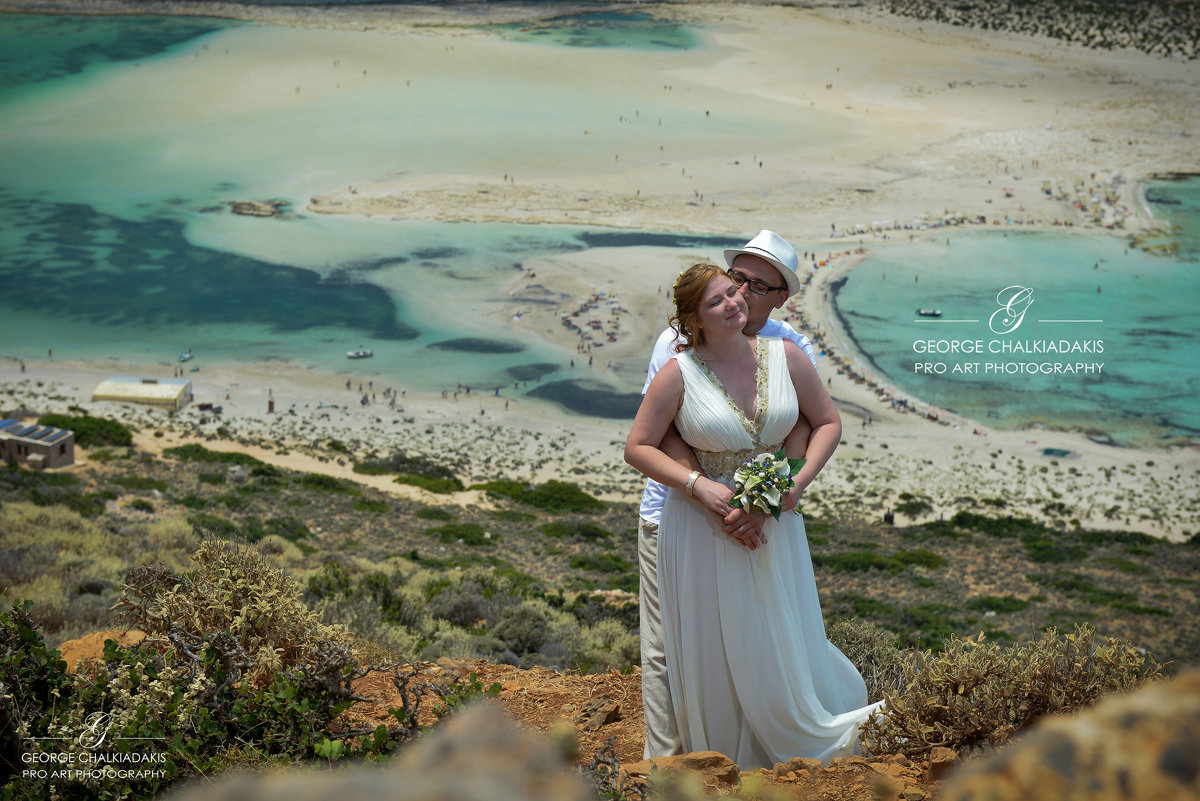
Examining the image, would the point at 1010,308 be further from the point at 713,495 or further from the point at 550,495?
the point at 713,495

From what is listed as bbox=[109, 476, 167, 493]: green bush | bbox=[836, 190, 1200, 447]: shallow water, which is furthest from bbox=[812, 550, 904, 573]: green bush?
bbox=[836, 190, 1200, 447]: shallow water

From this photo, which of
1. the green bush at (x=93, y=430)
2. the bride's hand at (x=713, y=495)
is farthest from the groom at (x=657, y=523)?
the green bush at (x=93, y=430)

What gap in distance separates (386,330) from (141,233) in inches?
625

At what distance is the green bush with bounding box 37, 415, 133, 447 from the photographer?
24.1m

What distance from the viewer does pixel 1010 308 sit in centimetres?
3994

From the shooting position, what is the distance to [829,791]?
10.1 feet

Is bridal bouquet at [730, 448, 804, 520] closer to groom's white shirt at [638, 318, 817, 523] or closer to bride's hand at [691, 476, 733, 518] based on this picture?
bride's hand at [691, 476, 733, 518]

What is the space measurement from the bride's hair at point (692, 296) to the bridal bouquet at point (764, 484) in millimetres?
523

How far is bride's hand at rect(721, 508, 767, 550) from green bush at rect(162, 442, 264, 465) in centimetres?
2122

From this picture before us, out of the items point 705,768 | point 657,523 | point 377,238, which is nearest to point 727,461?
point 657,523

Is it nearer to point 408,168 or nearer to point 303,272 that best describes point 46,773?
point 303,272

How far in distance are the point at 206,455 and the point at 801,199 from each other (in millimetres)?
33888

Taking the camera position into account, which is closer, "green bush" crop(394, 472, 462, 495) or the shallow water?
"green bush" crop(394, 472, 462, 495)

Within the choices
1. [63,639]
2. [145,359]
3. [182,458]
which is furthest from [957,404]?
[63,639]
